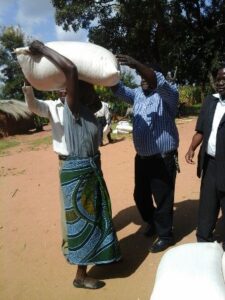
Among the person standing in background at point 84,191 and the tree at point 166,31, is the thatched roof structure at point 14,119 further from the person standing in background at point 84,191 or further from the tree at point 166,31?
the person standing in background at point 84,191

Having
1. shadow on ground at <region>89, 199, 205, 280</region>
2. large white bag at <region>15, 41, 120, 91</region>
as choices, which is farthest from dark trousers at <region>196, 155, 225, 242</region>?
large white bag at <region>15, 41, 120, 91</region>

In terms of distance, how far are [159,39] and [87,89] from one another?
18467 millimetres

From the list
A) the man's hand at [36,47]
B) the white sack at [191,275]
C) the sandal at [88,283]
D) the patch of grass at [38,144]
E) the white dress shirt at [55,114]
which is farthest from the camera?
the patch of grass at [38,144]

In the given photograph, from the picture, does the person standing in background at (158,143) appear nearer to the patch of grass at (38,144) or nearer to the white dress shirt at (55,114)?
the white dress shirt at (55,114)

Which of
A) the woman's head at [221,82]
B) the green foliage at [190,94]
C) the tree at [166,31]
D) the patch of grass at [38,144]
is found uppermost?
the tree at [166,31]

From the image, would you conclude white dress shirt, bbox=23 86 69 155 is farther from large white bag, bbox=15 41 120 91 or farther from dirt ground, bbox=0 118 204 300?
dirt ground, bbox=0 118 204 300

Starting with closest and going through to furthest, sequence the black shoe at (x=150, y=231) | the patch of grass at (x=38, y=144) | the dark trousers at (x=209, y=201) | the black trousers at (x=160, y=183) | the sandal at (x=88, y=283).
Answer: the sandal at (x=88, y=283)
the dark trousers at (x=209, y=201)
the black trousers at (x=160, y=183)
the black shoe at (x=150, y=231)
the patch of grass at (x=38, y=144)

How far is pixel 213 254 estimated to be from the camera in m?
2.33

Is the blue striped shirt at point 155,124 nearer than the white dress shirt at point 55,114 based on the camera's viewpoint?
No

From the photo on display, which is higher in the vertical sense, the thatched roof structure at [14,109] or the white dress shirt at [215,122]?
the white dress shirt at [215,122]

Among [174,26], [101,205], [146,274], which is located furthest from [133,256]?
[174,26]

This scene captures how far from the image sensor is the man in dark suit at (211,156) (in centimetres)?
376

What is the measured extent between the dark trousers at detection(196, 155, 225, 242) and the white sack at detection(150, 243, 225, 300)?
156cm

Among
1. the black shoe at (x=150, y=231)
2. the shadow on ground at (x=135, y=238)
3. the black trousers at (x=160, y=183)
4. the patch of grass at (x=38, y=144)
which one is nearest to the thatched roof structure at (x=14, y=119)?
the patch of grass at (x=38, y=144)
